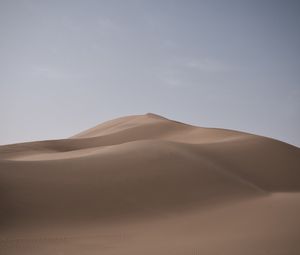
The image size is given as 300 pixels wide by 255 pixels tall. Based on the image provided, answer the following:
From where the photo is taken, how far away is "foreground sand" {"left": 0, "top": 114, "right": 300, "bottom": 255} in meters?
5.87

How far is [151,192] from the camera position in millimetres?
9453

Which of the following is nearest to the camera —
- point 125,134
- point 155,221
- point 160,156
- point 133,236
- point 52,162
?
point 133,236

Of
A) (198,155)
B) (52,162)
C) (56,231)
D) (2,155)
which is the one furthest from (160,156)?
(2,155)

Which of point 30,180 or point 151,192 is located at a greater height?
point 30,180

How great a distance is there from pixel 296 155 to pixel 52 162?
13322 millimetres

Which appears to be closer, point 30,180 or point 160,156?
point 30,180

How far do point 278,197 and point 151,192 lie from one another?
13.8ft

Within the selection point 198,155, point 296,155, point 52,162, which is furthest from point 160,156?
point 296,155

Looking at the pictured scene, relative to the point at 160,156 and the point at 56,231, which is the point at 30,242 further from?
the point at 160,156

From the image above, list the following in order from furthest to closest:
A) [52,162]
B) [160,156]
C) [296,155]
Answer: [296,155], [160,156], [52,162]

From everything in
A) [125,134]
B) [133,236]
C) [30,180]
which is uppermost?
[125,134]

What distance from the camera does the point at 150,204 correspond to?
8773 millimetres

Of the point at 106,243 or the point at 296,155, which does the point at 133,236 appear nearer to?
the point at 106,243

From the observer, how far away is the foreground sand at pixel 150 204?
231 inches
